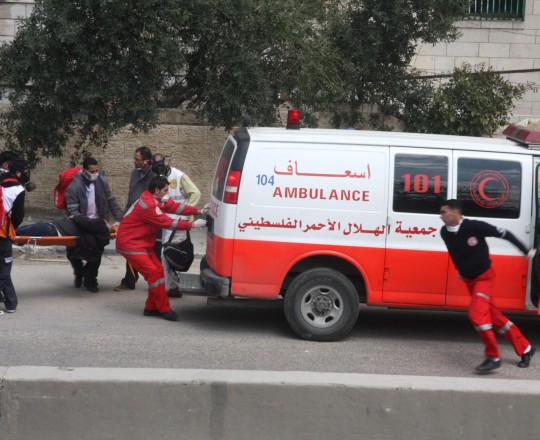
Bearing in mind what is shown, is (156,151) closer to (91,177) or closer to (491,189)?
(91,177)

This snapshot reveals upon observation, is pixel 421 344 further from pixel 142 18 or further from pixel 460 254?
pixel 142 18

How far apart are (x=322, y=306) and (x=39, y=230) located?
3459mm

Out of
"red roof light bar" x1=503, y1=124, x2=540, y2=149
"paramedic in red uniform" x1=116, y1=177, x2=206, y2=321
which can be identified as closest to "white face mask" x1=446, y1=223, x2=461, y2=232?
"red roof light bar" x1=503, y1=124, x2=540, y2=149

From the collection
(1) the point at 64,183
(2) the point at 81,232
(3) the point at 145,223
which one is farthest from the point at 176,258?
(1) the point at 64,183

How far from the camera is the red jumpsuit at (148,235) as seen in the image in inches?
351

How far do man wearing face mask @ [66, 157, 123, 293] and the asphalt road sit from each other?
0.77 feet

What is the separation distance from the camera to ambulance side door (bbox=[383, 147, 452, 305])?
8.09 meters

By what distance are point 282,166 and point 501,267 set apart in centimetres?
218

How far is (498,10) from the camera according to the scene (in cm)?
1694

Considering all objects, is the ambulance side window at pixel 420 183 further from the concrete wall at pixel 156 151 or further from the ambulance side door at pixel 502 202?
the concrete wall at pixel 156 151

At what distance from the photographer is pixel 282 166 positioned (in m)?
8.08

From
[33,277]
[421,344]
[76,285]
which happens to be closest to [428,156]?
[421,344]

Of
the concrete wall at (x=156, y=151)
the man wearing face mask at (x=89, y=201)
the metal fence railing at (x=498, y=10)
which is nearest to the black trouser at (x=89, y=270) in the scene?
the man wearing face mask at (x=89, y=201)

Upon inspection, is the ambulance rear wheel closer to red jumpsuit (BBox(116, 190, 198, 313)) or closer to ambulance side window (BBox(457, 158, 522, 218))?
ambulance side window (BBox(457, 158, 522, 218))
